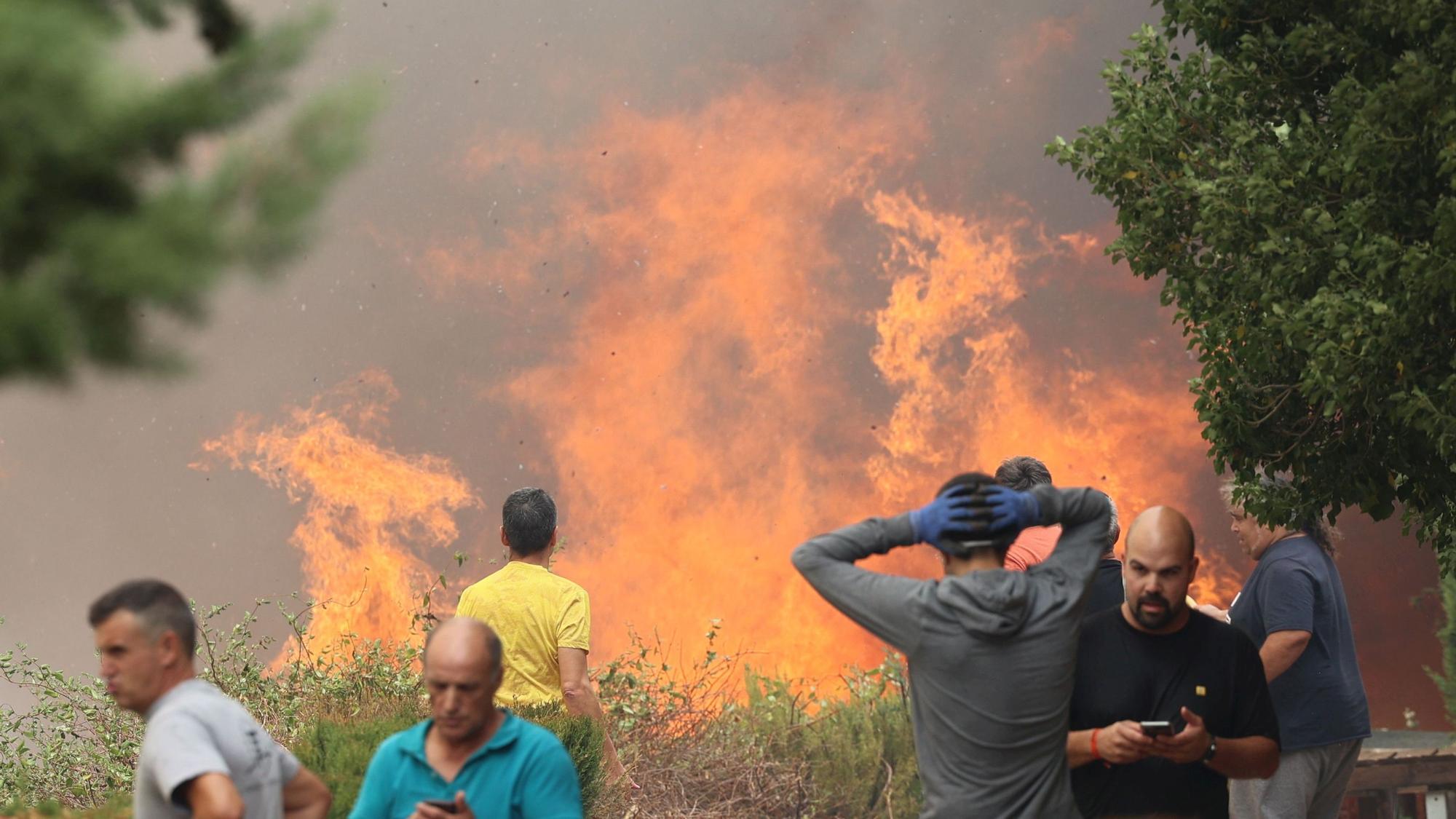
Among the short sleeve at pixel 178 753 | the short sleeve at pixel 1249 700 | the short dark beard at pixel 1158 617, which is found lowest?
the short sleeve at pixel 178 753

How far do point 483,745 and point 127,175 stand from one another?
2005 millimetres

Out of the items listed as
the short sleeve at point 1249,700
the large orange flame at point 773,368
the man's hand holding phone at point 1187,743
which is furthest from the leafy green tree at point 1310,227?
the large orange flame at point 773,368

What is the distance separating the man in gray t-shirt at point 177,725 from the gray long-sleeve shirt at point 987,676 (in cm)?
127

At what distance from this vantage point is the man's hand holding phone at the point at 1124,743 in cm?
317

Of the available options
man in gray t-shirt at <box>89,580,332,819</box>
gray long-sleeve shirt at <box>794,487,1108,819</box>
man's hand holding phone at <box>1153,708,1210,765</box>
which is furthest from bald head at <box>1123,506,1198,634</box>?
man in gray t-shirt at <box>89,580,332,819</box>

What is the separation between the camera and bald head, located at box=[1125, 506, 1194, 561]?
3.42m

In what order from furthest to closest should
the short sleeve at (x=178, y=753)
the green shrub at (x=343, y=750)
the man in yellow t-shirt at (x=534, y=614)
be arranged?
1. the man in yellow t-shirt at (x=534, y=614)
2. the green shrub at (x=343, y=750)
3. the short sleeve at (x=178, y=753)

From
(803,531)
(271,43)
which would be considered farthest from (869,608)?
(803,531)

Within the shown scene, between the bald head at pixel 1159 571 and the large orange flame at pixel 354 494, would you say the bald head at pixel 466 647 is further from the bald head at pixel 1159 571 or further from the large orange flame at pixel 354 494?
the large orange flame at pixel 354 494

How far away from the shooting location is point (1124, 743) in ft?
10.5

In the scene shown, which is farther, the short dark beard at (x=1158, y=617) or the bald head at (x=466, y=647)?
the short dark beard at (x=1158, y=617)

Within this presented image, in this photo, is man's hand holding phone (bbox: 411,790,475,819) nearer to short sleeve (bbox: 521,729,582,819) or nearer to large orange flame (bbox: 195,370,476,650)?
short sleeve (bbox: 521,729,582,819)

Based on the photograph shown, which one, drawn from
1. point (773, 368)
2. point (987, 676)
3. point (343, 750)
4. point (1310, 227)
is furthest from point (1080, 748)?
point (773, 368)

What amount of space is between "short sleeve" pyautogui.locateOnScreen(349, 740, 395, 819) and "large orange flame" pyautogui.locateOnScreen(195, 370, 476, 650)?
927 centimetres
